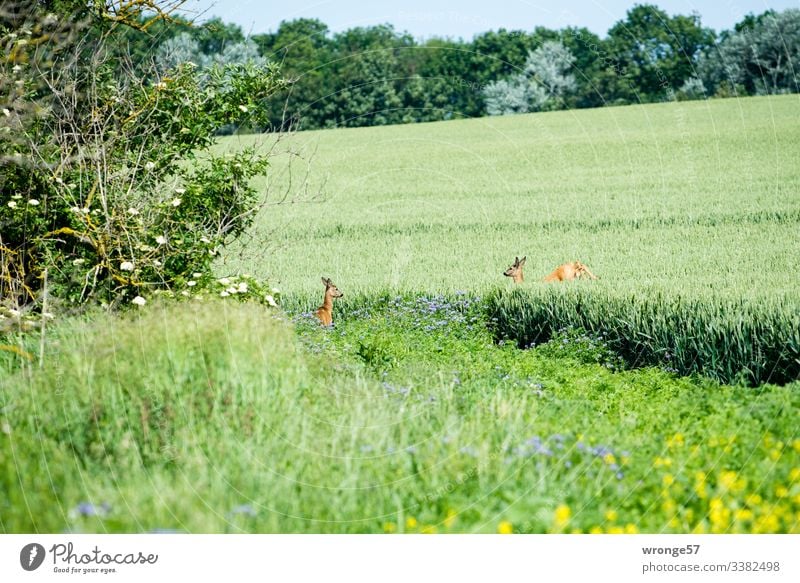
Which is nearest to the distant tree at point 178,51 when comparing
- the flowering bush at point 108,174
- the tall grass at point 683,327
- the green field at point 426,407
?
the flowering bush at point 108,174

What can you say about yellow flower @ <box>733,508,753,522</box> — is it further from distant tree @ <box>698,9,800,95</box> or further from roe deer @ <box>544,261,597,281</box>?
distant tree @ <box>698,9,800,95</box>

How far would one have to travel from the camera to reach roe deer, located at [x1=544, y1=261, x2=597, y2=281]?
12.0 m

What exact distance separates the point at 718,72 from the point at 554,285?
21679 mm

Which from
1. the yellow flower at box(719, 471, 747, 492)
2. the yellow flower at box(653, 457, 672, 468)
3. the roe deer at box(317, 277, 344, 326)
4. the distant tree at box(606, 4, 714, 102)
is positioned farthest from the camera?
the distant tree at box(606, 4, 714, 102)

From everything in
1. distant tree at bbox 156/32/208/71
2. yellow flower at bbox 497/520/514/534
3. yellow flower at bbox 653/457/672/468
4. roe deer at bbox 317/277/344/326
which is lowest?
yellow flower at bbox 497/520/514/534

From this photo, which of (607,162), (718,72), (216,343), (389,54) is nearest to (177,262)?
(216,343)

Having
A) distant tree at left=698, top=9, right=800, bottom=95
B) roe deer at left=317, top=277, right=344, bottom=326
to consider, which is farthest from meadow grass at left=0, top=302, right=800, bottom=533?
distant tree at left=698, top=9, right=800, bottom=95

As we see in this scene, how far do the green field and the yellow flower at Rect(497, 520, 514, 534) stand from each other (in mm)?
42

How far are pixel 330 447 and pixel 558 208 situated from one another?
13891 millimetres

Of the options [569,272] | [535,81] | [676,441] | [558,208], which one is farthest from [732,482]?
[535,81]

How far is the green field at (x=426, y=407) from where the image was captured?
5.67m

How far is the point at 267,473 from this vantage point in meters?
5.88

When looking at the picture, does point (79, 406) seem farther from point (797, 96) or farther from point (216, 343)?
point (797, 96)

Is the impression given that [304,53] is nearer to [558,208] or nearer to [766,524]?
[558,208]
